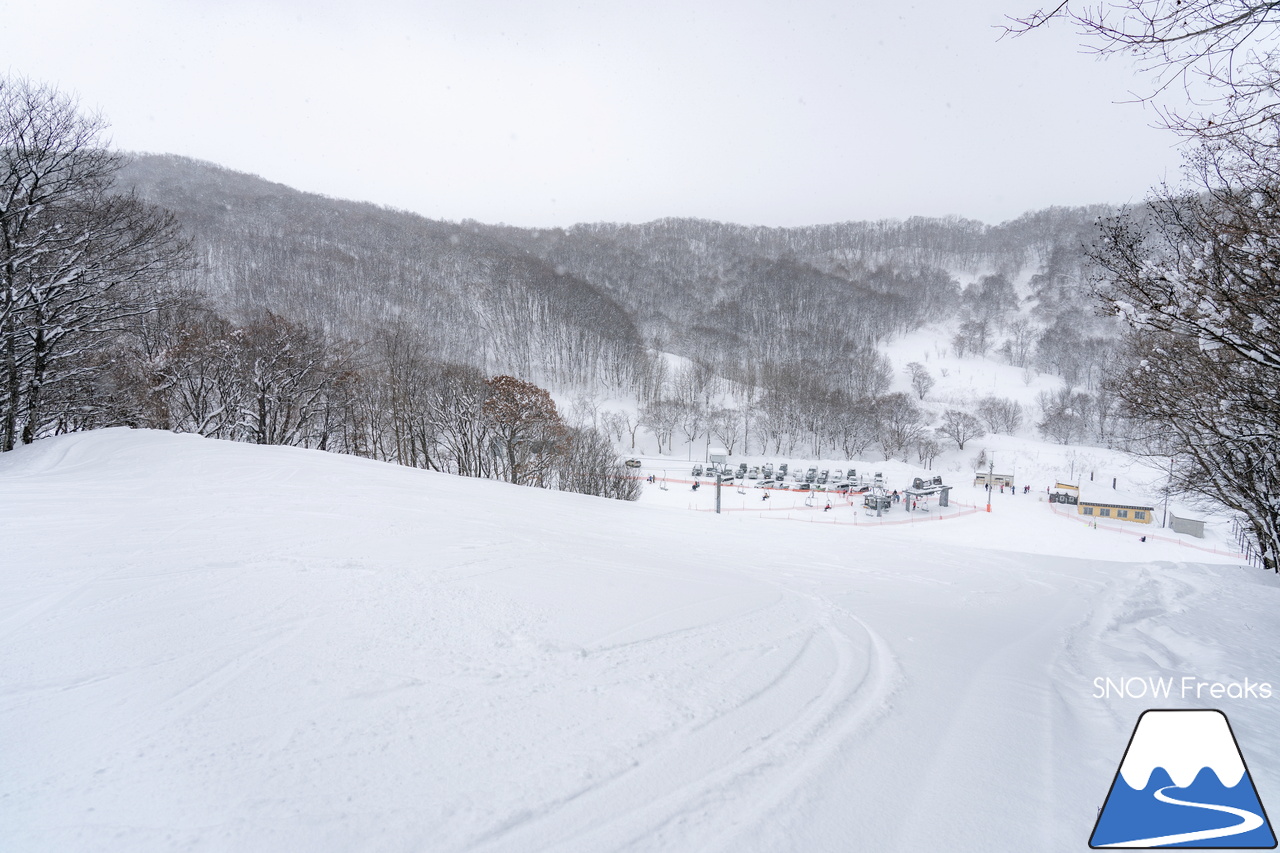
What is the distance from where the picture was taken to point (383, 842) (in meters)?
1.93

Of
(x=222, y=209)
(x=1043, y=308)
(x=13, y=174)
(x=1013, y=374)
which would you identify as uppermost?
(x=222, y=209)

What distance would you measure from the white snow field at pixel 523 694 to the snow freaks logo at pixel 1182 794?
335 mm

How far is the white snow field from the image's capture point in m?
2.12

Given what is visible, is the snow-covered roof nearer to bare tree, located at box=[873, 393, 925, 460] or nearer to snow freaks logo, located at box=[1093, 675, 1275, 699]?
bare tree, located at box=[873, 393, 925, 460]

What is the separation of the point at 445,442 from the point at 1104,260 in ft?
91.5

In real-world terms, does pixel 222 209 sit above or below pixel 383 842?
above

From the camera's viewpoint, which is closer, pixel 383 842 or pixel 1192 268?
pixel 383 842

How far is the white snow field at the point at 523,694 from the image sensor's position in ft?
6.96

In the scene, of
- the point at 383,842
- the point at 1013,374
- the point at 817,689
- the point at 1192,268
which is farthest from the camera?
the point at 1013,374

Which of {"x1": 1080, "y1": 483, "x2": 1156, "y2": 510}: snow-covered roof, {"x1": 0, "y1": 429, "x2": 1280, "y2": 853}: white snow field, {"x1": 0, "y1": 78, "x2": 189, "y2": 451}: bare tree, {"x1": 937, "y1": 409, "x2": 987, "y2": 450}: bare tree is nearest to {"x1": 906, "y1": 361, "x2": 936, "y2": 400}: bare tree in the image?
{"x1": 937, "y1": 409, "x2": 987, "y2": 450}: bare tree

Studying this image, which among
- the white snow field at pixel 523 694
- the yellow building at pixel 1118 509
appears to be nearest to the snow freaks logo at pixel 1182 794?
the white snow field at pixel 523 694

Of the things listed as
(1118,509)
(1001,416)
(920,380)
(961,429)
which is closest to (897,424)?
(961,429)

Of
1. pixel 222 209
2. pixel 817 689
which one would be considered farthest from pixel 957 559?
pixel 222 209

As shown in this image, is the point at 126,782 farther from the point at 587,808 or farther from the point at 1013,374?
the point at 1013,374
